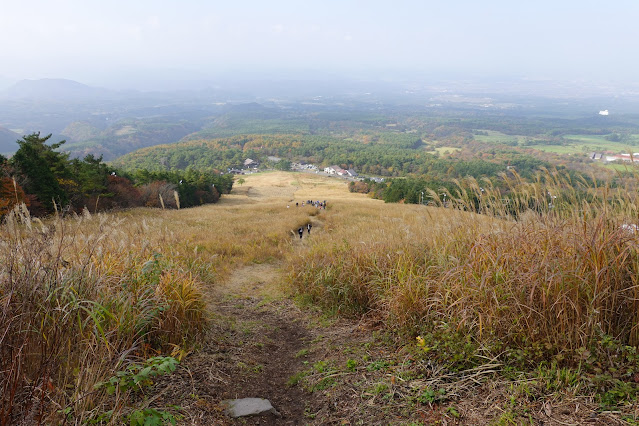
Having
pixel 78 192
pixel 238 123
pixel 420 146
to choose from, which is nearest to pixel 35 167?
pixel 78 192

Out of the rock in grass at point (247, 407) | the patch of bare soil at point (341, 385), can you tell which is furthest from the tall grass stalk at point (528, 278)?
the rock in grass at point (247, 407)

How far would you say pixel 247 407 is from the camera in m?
3.07

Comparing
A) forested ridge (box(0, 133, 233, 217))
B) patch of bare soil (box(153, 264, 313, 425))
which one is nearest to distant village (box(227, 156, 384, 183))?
forested ridge (box(0, 133, 233, 217))

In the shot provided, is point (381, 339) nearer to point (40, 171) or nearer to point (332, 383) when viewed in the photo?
point (332, 383)

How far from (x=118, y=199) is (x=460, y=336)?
28.1 meters

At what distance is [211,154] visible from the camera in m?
104

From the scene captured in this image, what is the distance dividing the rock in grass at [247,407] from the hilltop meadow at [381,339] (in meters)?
0.08

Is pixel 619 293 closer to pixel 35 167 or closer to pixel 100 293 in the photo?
pixel 100 293

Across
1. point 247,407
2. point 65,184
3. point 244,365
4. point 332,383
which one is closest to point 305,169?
point 65,184

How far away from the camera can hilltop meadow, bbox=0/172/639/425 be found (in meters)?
2.39

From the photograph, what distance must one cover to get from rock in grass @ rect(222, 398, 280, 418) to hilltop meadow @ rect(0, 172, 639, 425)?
81mm

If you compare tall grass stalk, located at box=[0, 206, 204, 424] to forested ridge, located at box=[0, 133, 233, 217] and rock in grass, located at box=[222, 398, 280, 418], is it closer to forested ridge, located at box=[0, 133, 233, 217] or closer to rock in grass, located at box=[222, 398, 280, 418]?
rock in grass, located at box=[222, 398, 280, 418]

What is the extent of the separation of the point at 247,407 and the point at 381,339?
162cm

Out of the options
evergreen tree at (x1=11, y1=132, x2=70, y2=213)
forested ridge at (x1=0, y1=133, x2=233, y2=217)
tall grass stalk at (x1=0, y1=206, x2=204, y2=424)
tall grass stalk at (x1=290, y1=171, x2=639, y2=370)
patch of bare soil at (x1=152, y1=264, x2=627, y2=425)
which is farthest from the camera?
evergreen tree at (x1=11, y1=132, x2=70, y2=213)
